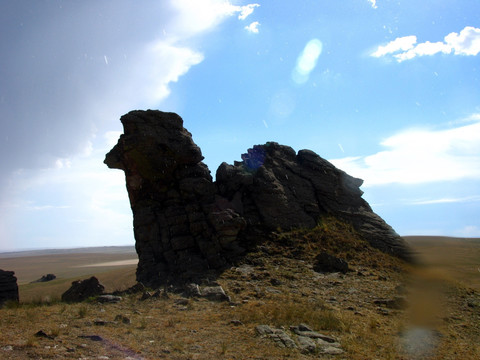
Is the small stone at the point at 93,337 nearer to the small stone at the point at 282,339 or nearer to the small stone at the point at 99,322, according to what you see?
the small stone at the point at 99,322

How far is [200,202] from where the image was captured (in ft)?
69.2

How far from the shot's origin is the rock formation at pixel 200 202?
19.5 metres

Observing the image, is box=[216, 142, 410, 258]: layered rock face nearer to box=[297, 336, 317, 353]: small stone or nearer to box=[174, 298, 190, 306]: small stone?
box=[174, 298, 190, 306]: small stone

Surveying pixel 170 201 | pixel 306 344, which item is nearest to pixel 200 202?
pixel 170 201

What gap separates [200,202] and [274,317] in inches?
404

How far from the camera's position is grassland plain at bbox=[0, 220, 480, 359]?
9242 millimetres

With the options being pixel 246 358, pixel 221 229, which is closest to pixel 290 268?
pixel 221 229

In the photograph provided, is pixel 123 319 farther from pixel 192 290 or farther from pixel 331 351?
pixel 331 351

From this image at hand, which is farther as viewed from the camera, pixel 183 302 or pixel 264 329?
pixel 183 302

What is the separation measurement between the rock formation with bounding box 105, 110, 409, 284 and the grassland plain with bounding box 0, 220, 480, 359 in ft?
6.37

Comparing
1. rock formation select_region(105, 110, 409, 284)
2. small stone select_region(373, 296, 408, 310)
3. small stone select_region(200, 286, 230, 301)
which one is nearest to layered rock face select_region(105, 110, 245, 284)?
rock formation select_region(105, 110, 409, 284)

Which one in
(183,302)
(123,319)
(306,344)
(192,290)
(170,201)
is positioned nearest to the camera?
(306,344)

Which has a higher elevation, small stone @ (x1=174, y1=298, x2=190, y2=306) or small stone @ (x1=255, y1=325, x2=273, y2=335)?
small stone @ (x1=174, y1=298, x2=190, y2=306)

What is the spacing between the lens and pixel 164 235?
65.7 feet
